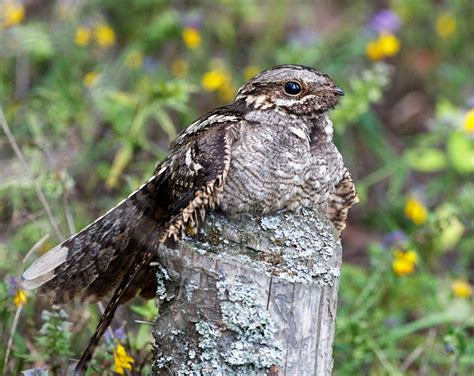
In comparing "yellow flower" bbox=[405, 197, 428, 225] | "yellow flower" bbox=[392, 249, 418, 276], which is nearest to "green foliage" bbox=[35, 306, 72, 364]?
"yellow flower" bbox=[392, 249, 418, 276]

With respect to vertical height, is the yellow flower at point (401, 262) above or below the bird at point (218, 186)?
above

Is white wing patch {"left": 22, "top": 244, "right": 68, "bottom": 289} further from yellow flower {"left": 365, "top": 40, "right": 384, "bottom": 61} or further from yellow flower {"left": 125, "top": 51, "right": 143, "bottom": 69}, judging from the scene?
yellow flower {"left": 365, "top": 40, "right": 384, "bottom": 61}

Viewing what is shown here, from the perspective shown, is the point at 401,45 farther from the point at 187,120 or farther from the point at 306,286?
the point at 306,286

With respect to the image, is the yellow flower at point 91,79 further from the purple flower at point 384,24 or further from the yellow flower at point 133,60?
the purple flower at point 384,24

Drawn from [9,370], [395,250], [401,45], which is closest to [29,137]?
[9,370]

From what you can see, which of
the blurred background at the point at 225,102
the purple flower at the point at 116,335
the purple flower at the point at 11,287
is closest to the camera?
the purple flower at the point at 116,335

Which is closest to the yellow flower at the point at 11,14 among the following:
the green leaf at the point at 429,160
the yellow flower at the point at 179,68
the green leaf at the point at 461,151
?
the yellow flower at the point at 179,68

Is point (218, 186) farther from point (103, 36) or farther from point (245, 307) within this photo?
point (103, 36)
